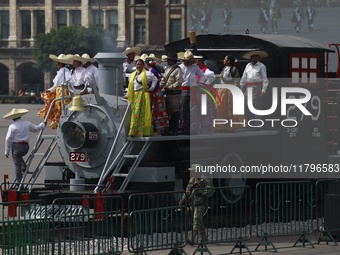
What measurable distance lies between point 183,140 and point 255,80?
6.50ft

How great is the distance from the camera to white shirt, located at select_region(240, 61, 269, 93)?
Result: 20062 mm

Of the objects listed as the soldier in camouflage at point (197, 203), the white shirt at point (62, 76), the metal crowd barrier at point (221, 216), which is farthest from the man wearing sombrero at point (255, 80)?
the soldier in camouflage at point (197, 203)

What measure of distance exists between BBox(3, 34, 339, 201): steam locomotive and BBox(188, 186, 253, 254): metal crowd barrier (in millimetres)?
165

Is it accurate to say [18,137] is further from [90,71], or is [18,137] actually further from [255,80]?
[255,80]

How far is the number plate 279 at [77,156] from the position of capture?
18.6 metres

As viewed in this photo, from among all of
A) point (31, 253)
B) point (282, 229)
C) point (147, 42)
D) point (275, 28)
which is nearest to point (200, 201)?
point (282, 229)

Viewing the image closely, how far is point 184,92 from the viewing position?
19.1 metres

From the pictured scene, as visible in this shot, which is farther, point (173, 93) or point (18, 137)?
point (18, 137)

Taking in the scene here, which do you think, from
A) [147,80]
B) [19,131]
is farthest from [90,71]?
[147,80]

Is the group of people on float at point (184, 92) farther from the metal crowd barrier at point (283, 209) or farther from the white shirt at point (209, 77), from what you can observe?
the metal crowd barrier at point (283, 209)

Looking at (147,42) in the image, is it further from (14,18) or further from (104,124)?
(104,124)

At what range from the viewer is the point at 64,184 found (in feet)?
60.1

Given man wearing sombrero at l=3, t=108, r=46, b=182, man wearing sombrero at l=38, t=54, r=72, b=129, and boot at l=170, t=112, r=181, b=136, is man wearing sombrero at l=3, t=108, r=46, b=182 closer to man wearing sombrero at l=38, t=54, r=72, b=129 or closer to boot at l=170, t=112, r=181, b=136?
man wearing sombrero at l=38, t=54, r=72, b=129

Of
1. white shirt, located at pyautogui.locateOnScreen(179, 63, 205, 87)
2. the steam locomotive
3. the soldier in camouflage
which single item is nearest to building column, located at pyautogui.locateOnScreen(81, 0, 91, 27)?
the steam locomotive
